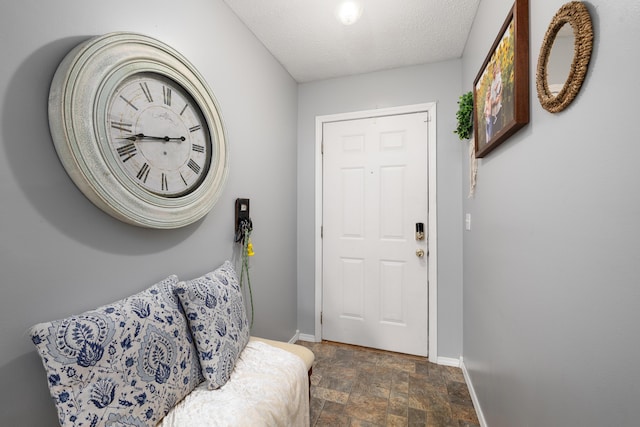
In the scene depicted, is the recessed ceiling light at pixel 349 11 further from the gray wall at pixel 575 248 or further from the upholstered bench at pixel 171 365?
the upholstered bench at pixel 171 365

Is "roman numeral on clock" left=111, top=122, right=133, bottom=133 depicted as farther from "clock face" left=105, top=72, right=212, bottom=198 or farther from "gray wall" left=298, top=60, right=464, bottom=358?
"gray wall" left=298, top=60, right=464, bottom=358

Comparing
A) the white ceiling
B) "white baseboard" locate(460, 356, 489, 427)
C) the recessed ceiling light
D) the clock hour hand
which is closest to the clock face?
the clock hour hand

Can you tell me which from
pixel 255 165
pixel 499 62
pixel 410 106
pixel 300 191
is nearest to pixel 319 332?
pixel 300 191

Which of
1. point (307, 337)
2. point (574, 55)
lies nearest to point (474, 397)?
point (307, 337)

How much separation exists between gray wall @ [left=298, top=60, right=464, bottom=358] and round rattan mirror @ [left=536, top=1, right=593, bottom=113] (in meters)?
1.50

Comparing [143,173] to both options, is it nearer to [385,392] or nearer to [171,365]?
[171,365]

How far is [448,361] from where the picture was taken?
229cm

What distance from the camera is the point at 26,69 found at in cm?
83

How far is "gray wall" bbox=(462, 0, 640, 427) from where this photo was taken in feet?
1.84

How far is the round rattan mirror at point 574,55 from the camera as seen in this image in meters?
0.66

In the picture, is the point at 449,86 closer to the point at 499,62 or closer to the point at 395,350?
the point at 499,62

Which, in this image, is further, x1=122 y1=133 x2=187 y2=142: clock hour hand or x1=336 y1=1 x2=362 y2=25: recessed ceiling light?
x1=336 y1=1 x2=362 y2=25: recessed ceiling light

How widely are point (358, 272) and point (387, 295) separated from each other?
1.11ft

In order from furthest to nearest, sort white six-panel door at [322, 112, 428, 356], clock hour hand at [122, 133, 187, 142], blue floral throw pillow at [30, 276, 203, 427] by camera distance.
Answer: white six-panel door at [322, 112, 428, 356] < clock hour hand at [122, 133, 187, 142] < blue floral throw pillow at [30, 276, 203, 427]
